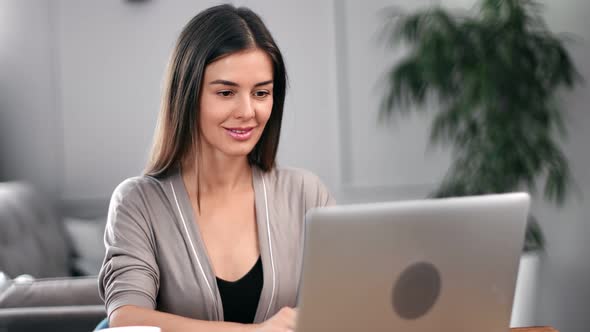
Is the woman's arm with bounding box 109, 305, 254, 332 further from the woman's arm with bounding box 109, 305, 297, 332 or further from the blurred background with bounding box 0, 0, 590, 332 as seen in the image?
the blurred background with bounding box 0, 0, 590, 332

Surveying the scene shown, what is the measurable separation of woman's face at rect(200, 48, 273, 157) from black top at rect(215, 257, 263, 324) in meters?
0.28

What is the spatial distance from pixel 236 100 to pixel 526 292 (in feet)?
7.22

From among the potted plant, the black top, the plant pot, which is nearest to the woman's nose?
the black top

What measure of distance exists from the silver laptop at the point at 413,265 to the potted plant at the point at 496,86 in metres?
2.29

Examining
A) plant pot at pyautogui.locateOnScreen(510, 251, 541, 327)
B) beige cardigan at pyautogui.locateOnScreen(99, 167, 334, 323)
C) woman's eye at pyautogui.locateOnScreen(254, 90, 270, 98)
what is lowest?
plant pot at pyautogui.locateOnScreen(510, 251, 541, 327)

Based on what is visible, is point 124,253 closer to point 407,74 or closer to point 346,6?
point 407,74

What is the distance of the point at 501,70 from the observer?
316cm

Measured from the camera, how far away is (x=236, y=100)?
1.49m

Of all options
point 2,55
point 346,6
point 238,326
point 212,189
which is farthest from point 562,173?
point 2,55

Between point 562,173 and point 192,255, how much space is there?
7.54 feet

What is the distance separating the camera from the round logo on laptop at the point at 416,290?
893mm

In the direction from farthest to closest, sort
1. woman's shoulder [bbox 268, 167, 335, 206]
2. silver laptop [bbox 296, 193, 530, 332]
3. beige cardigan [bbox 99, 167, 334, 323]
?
woman's shoulder [bbox 268, 167, 335, 206]
beige cardigan [bbox 99, 167, 334, 323]
silver laptop [bbox 296, 193, 530, 332]

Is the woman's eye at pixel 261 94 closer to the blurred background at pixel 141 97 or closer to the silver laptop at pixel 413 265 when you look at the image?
the silver laptop at pixel 413 265

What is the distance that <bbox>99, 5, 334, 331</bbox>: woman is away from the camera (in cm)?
147
